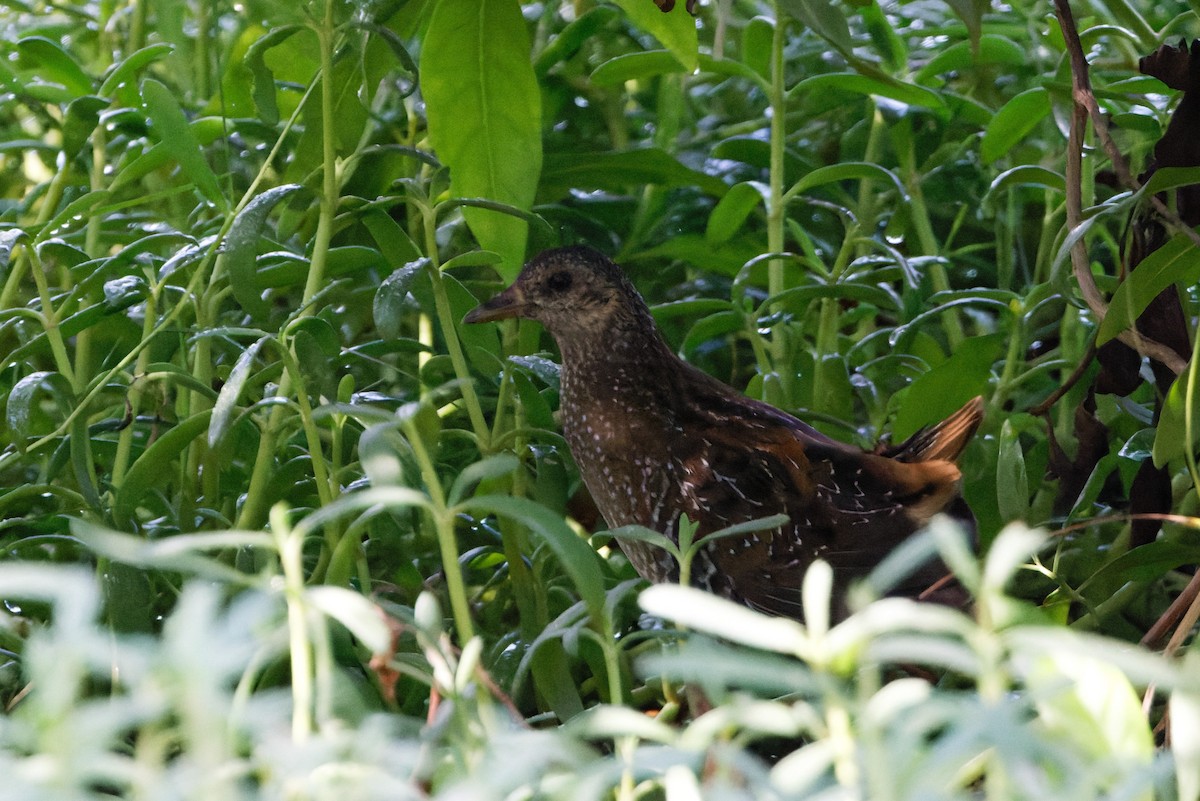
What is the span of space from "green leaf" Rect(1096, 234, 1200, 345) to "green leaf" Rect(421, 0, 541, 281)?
420 millimetres

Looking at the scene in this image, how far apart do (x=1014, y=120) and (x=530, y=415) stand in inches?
19.9

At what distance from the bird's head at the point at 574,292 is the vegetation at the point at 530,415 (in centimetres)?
5

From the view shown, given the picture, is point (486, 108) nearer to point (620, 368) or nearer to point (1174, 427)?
point (620, 368)

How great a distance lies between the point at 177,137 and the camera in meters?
0.92

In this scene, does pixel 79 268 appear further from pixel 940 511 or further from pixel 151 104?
pixel 940 511

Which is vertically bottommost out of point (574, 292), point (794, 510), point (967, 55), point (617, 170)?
point (794, 510)

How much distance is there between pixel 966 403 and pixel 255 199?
0.59 meters

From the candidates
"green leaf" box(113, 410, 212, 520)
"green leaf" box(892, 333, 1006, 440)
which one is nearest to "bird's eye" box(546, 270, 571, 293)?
"green leaf" box(892, 333, 1006, 440)

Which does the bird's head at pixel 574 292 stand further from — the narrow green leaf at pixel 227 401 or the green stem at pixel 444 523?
the green stem at pixel 444 523

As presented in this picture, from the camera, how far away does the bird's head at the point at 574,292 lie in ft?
4.09

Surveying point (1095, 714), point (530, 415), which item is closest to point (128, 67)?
point (530, 415)

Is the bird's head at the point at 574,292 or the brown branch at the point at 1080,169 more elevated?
the brown branch at the point at 1080,169

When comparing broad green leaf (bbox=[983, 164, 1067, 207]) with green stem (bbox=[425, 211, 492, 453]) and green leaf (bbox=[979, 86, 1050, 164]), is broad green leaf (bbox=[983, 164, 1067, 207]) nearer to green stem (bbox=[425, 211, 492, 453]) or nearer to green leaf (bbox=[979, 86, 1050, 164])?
green leaf (bbox=[979, 86, 1050, 164])

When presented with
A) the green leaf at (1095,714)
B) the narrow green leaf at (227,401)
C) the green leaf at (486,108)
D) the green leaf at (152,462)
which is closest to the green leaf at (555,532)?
the green leaf at (1095,714)
